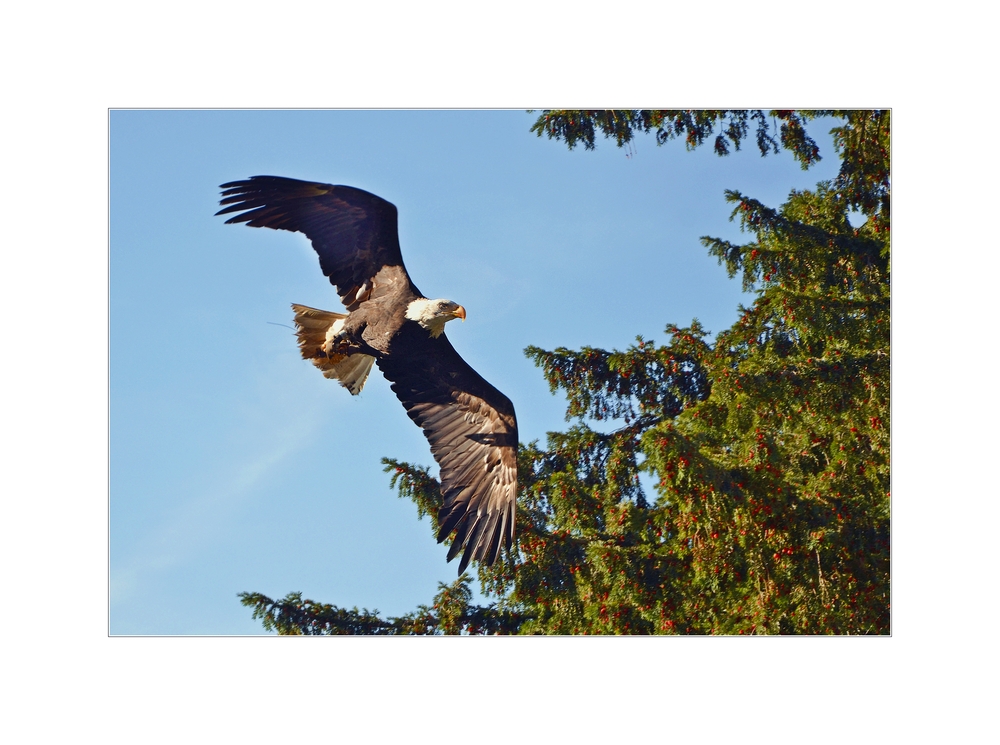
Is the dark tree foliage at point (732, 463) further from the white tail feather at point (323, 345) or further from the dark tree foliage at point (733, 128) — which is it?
the white tail feather at point (323, 345)

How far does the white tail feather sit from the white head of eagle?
0.31 metres

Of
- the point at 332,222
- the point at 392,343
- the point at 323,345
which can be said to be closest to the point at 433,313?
the point at 392,343

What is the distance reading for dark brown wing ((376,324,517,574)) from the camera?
4.03 meters

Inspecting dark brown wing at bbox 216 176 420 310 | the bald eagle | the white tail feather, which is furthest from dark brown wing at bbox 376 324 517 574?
dark brown wing at bbox 216 176 420 310

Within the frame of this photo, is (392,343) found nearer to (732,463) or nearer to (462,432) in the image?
(462,432)

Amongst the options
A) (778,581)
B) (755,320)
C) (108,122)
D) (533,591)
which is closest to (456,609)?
(533,591)

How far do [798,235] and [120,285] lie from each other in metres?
2.83

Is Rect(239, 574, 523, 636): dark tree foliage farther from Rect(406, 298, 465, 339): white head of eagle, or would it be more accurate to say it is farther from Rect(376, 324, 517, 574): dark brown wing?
Rect(406, 298, 465, 339): white head of eagle

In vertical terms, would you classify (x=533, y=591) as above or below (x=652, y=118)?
below

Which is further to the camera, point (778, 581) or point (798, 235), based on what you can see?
point (798, 235)

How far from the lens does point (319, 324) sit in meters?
4.11

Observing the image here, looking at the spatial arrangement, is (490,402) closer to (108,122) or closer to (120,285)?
(120,285)

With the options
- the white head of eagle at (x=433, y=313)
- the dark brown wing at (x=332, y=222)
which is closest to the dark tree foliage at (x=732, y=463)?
the white head of eagle at (x=433, y=313)

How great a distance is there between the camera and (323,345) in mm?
4090
